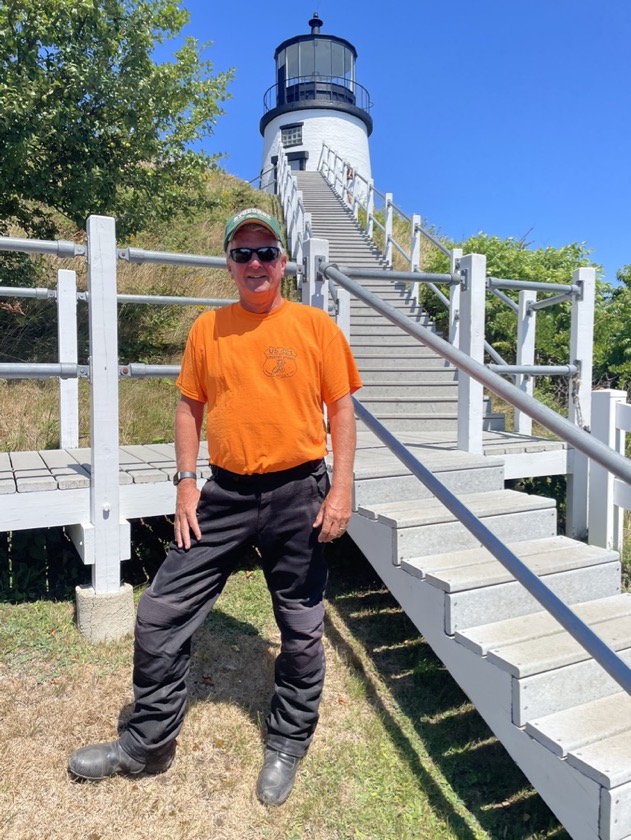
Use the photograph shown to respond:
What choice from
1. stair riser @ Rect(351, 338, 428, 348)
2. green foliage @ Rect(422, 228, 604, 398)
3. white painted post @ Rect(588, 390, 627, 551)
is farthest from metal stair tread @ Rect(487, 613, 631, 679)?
green foliage @ Rect(422, 228, 604, 398)

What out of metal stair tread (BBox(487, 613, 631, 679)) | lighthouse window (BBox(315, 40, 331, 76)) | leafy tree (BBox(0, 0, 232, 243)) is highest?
lighthouse window (BBox(315, 40, 331, 76))

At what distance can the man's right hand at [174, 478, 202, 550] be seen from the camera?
7.42ft

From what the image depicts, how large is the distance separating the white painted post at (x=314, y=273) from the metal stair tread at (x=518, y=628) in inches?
74.5

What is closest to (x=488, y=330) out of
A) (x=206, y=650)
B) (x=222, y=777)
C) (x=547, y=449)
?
(x=547, y=449)

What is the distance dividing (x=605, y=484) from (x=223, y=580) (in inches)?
109

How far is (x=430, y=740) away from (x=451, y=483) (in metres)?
1.33

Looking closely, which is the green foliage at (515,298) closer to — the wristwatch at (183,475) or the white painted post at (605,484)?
the white painted post at (605,484)

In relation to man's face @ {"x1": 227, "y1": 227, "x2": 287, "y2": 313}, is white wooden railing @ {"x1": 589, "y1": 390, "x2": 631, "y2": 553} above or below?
below

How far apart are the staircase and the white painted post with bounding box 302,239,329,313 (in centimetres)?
96

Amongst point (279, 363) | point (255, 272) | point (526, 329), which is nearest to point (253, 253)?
point (255, 272)

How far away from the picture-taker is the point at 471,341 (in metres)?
3.82

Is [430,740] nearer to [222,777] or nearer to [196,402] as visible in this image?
[222,777]

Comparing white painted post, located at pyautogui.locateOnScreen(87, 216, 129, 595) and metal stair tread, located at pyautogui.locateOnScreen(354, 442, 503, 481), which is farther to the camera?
metal stair tread, located at pyautogui.locateOnScreen(354, 442, 503, 481)

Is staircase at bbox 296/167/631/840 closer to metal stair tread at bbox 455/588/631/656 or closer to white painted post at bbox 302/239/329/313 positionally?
metal stair tread at bbox 455/588/631/656
